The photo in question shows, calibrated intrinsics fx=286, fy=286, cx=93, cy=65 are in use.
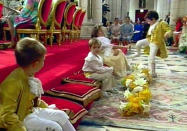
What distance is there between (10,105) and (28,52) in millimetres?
333

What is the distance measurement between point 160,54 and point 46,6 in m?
2.45

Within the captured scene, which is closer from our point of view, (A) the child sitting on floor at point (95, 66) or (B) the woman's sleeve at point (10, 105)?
(B) the woman's sleeve at point (10, 105)

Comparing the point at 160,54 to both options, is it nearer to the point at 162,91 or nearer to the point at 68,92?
the point at 162,91

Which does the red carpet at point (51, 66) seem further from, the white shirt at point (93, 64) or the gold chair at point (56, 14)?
the gold chair at point (56, 14)

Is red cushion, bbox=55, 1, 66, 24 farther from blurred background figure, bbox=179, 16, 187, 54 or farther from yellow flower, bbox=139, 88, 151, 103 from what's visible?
blurred background figure, bbox=179, 16, 187, 54

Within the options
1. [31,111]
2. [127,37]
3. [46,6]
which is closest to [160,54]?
[46,6]

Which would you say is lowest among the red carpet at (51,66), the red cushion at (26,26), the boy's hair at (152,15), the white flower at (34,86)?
the red carpet at (51,66)

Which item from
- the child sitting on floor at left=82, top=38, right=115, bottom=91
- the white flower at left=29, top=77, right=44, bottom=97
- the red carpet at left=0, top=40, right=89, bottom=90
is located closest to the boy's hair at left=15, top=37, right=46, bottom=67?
the white flower at left=29, top=77, right=44, bottom=97

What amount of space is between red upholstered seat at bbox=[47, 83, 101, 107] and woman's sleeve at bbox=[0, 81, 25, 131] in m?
1.37

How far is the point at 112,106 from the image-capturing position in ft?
12.0

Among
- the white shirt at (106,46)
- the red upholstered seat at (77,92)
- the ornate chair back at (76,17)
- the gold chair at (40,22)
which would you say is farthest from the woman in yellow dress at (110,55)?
the ornate chair back at (76,17)

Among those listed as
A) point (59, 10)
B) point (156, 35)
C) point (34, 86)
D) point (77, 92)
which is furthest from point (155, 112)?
point (59, 10)

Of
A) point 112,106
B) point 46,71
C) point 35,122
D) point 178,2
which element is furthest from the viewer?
point 178,2

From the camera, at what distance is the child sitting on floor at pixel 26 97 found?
1.67 meters
